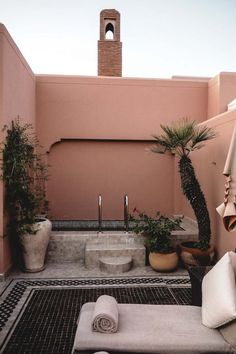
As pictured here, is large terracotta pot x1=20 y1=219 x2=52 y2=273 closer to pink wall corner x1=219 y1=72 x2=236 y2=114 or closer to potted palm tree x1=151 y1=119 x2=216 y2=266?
potted palm tree x1=151 y1=119 x2=216 y2=266

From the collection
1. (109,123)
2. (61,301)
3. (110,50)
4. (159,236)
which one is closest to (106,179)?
(109,123)

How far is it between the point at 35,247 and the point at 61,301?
1.56 metres

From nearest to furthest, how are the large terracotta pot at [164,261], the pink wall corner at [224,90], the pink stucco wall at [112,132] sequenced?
the large terracotta pot at [164,261] < the pink wall corner at [224,90] < the pink stucco wall at [112,132]

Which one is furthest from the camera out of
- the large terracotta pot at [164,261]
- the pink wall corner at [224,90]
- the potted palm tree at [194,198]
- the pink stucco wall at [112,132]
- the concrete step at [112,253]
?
the pink stucco wall at [112,132]

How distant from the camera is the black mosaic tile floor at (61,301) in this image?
11.6 feet

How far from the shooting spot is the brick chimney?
1033cm

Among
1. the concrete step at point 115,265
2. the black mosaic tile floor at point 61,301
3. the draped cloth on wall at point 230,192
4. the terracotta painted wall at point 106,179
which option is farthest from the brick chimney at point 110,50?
the draped cloth on wall at point 230,192

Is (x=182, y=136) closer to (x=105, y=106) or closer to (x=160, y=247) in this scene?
(x=160, y=247)

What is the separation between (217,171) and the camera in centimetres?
650

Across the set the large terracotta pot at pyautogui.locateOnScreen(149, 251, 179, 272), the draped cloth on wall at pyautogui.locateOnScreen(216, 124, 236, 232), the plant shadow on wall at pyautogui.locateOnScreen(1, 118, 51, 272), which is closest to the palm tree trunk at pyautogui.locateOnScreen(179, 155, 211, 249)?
the large terracotta pot at pyautogui.locateOnScreen(149, 251, 179, 272)

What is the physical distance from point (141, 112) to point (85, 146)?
183 centimetres

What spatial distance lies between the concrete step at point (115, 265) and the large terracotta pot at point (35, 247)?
1.15 m

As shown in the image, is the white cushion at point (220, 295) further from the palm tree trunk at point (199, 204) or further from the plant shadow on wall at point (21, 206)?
the plant shadow on wall at point (21, 206)

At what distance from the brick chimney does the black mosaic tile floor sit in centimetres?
702
